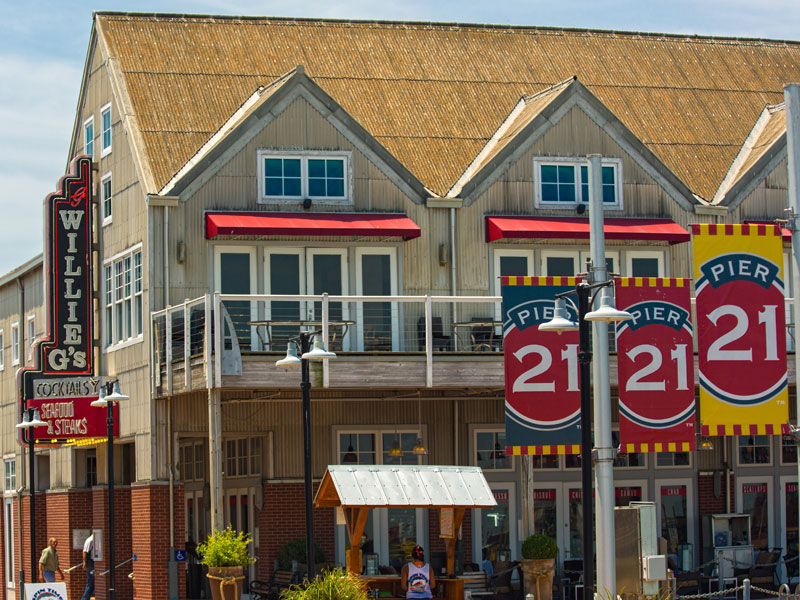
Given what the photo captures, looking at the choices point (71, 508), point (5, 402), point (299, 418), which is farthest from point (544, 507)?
A: point (5, 402)

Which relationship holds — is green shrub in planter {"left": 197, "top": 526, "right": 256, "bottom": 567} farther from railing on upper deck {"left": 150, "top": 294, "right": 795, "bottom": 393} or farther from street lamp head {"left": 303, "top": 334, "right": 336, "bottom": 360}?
street lamp head {"left": 303, "top": 334, "right": 336, "bottom": 360}

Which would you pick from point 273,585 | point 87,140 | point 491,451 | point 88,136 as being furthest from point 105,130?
point 273,585

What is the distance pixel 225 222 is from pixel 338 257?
8.75 feet

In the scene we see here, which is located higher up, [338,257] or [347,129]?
[347,129]

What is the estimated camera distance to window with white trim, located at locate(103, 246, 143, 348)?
31.2 metres

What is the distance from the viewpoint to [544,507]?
32344 millimetres

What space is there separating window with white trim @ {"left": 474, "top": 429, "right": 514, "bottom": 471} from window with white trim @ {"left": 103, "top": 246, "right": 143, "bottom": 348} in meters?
7.64

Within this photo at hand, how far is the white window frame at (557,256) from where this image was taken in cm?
3189

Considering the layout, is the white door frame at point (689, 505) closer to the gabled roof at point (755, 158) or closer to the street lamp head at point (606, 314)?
the gabled roof at point (755, 158)

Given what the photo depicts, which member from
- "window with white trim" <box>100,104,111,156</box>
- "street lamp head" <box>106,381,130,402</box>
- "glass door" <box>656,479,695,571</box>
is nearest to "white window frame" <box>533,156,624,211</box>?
"glass door" <box>656,479,695,571</box>

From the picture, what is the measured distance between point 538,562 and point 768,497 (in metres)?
8.25

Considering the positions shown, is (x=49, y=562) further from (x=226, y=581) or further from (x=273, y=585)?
(x=226, y=581)

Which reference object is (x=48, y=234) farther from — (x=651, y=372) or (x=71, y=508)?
(x=651, y=372)

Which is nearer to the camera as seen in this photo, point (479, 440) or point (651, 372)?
point (651, 372)
